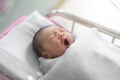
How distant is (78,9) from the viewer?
6.58 ft

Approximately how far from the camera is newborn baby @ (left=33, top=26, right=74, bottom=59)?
44.2 inches

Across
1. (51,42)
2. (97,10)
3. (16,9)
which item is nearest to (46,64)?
(51,42)

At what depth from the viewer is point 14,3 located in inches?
61.5

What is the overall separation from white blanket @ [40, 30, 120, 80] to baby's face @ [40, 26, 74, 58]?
84 mm

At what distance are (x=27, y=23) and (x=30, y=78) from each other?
14.2 inches

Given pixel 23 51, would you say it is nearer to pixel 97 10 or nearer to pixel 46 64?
pixel 46 64

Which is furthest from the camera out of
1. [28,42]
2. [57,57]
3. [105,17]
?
[105,17]

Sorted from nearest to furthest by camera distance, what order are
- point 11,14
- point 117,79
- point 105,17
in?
point 117,79 < point 11,14 < point 105,17

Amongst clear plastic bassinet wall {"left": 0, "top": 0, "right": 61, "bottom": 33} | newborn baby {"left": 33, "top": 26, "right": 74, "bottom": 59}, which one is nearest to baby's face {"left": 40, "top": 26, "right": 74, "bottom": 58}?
newborn baby {"left": 33, "top": 26, "right": 74, "bottom": 59}

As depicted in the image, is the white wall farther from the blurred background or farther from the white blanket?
the white blanket

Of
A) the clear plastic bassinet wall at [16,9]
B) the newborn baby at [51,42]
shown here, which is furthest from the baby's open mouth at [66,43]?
the clear plastic bassinet wall at [16,9]

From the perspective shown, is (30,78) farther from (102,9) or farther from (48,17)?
(102,9)

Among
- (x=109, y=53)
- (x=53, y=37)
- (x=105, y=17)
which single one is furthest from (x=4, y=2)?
(x=105, y=17)

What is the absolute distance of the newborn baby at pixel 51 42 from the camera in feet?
3.68
